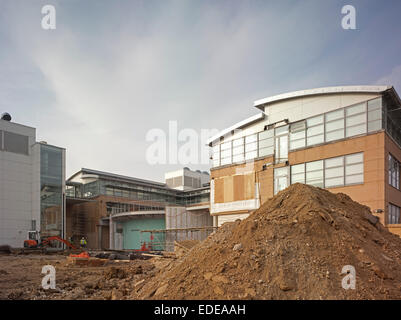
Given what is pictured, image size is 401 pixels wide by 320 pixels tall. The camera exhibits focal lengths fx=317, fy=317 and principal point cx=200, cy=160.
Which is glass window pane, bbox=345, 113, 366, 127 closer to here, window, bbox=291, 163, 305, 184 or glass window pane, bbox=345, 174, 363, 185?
glass window pane, bbox=345, 174, 363, 185

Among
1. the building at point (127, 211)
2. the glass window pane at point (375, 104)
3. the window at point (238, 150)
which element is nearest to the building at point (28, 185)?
the building at point (127, 211)

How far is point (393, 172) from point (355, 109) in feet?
15.9

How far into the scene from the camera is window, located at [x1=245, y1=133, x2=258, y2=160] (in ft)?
85.5

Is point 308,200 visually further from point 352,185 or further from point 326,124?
point 326,124

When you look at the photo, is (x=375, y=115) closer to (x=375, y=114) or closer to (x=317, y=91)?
(x=375, y=114)

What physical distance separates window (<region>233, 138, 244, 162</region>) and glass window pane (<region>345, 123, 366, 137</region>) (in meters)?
8.98

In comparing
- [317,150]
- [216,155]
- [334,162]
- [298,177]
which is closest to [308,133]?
[317,150]

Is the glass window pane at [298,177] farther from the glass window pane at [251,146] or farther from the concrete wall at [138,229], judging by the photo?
the concrete wall at [138,229]

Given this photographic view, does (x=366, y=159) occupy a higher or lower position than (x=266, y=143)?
lower

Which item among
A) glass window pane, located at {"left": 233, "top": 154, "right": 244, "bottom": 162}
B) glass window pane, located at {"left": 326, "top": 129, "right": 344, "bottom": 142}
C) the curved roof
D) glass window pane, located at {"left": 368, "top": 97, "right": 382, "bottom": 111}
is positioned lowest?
glass window pane, located at {"left": 233, "top": 154, "right": 244, "bottom": 162}

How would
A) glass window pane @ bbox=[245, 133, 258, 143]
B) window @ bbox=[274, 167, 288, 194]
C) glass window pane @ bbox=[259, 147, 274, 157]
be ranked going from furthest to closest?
glass window pane @ bbox=[245, 133, 258, 143] < glass window pane @ bbox=[259, 147, 274, 157] < window @ bbox=[274, 167, 288, 194]

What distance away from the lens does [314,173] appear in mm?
21891

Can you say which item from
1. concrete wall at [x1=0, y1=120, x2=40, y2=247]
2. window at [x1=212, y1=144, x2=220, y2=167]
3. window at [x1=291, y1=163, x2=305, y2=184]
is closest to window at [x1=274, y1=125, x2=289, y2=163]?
window at [x1=291, y1=163, x2=305, y2=184]
